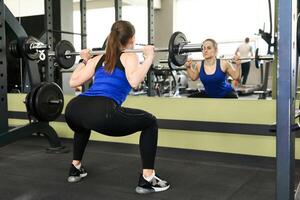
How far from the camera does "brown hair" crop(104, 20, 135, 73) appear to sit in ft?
6.76

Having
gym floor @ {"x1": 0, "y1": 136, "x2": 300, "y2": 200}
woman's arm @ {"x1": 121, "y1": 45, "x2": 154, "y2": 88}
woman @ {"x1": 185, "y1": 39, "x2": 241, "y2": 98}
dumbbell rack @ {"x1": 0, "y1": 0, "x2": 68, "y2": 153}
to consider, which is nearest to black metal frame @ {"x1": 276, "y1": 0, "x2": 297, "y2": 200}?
gym floor @ {"x1": 0, "y1": 136, "x2": 300, "y2": 200}

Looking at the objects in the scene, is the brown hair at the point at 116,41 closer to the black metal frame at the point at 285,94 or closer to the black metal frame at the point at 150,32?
the black metal frame at the point at 285,94

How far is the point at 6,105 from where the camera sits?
Answer: 2.70 m

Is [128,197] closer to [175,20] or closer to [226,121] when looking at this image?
[226,121]

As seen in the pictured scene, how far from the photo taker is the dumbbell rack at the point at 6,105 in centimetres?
265

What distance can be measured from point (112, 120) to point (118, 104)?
0.12 m

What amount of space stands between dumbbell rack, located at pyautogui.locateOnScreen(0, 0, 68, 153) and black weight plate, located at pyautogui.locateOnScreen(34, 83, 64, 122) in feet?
0.47

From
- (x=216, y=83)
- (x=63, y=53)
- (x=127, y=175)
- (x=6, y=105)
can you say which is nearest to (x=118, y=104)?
(x=127, y=175)

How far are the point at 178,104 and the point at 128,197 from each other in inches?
49.4

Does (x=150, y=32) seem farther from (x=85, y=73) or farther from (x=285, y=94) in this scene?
(x=285, y=94)

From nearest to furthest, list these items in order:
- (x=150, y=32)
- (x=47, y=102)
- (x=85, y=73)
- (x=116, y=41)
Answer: (x=116, y=41)
(x=85, y=73)
(x=47, y=102)
(x=150, y=32)

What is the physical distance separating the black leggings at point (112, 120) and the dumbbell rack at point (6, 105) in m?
0.79

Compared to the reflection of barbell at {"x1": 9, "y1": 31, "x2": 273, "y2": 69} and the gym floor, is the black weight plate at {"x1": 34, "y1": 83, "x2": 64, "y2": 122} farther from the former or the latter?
the gym floor

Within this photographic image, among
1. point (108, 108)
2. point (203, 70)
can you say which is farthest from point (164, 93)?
point (108, 108)
